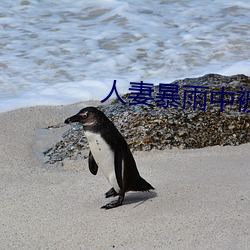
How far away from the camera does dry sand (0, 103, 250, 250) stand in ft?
11.0

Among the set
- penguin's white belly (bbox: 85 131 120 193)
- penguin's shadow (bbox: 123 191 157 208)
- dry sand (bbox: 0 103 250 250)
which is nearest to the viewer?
dry sand (bbox: 0 103 250 250)

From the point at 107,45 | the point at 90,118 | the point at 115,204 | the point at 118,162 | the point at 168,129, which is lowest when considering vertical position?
the point at 107,45

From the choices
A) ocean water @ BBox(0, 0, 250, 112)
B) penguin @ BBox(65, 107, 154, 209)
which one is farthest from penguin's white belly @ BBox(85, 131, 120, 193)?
ocean water @ BBox(0, 0, 250, 112)

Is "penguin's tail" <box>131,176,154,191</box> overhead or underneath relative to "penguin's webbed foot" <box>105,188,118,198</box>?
overhead

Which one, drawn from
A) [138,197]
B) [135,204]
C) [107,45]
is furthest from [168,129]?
[107,45]

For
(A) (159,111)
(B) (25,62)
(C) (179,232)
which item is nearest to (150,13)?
(B) (25,62)

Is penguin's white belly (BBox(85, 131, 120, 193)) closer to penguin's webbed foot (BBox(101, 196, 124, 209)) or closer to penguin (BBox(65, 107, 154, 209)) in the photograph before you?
penguin (BBox(65, 107, 154, 209))

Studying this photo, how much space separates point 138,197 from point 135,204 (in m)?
0.15

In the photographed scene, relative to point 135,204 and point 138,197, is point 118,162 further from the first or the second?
point 138,197

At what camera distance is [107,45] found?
8.98 meters

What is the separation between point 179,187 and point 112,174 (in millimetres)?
565

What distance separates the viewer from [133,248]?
128 inches

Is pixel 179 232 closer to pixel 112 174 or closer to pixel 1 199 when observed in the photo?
pixel 112 174

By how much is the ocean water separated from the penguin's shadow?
8.69 feet
